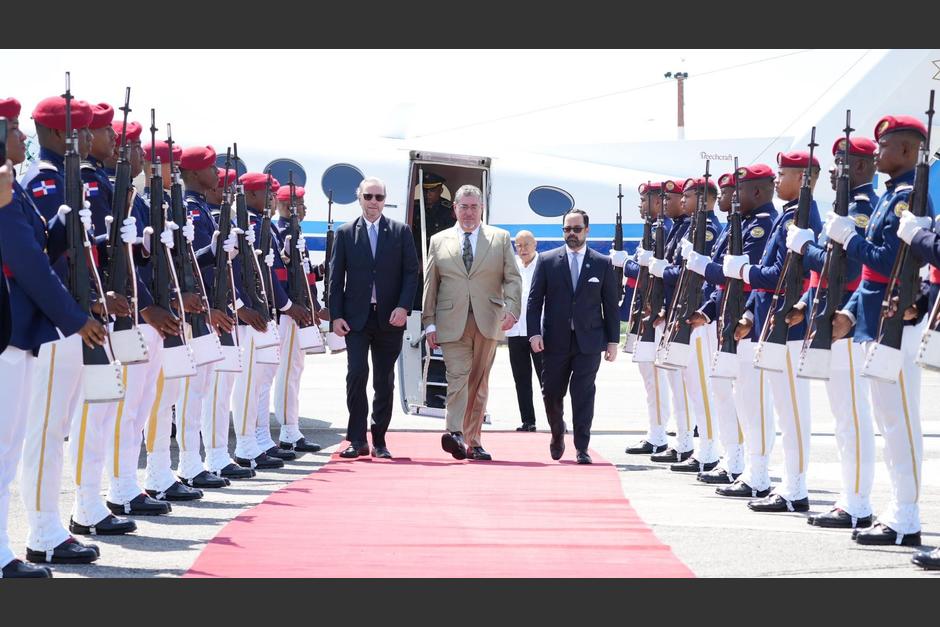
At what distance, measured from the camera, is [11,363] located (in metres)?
5.08

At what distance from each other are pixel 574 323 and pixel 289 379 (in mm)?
2461

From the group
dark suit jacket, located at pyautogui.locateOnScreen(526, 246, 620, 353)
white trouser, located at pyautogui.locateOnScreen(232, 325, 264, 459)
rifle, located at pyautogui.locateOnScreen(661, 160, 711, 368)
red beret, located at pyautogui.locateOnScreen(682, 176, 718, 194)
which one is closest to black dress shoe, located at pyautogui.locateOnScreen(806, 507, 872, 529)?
rifle, located at pyautogui.locateOnScreen(661, 160, 711, 368)

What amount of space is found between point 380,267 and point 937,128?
10496 mm

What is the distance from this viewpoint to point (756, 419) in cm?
773

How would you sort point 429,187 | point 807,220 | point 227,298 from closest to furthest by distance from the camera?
point 807,220
point 227,298
point 429,187

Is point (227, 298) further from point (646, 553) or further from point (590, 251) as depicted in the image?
point (646, 553)

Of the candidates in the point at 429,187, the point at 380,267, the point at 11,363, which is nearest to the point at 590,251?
the point at 380,267

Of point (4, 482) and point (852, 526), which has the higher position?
point (4, 482)

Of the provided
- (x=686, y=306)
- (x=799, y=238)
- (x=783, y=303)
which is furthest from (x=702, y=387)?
(x=799, y=238)

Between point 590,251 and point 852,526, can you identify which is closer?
point 852,526

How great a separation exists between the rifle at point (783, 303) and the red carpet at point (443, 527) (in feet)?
3.77

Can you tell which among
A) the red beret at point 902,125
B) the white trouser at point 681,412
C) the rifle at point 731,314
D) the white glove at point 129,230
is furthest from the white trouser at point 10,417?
the white trouser at point 681,412

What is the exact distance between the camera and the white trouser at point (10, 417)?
5.02 m

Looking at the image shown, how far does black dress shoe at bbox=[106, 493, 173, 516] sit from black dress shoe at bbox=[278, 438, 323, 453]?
132 inches
